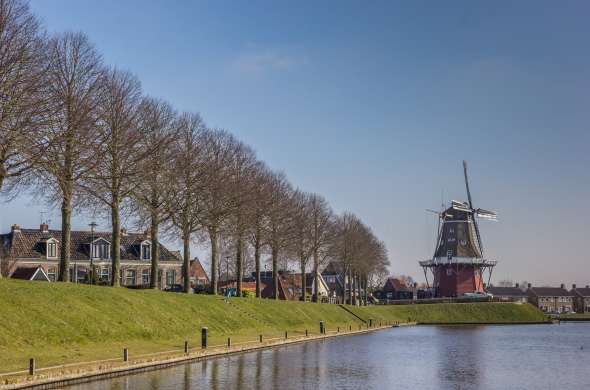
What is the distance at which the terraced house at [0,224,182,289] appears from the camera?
295 ft

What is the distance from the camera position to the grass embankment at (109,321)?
3931 centimetres

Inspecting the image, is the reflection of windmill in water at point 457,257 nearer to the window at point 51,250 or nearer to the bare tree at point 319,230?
the bare tree at point 319,230

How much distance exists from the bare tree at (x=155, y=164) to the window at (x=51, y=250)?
101 feet

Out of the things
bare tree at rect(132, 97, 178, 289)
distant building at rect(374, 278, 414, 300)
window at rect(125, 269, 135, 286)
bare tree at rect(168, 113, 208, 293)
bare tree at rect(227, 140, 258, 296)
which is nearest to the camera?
bare tree at rect(132, 97, 178, 289)

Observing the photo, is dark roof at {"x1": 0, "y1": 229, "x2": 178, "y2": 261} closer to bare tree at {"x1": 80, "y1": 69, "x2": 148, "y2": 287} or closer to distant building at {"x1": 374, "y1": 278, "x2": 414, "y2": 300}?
bare tree at {"x1": 80, "y1": 69, "x2": 148, "y2": 287}

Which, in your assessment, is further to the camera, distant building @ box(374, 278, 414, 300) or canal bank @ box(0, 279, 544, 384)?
distant building @ box(374, 278, 414, 300)

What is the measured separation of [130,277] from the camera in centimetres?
9950

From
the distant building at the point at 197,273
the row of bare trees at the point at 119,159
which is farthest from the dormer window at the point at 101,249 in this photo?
the distant building at the point at 197,273

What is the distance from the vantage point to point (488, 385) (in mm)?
38906

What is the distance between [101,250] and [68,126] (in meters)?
52.1

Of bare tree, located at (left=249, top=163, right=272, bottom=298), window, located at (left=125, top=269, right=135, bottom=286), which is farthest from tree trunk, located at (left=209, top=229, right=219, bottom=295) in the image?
window, located at (left=125, top=269, right=135, bottom=286)

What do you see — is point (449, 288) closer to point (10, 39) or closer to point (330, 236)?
point (330, 236)

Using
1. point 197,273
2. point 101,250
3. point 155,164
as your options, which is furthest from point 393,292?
point 155,164

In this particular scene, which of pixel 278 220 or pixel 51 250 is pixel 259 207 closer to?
pixel 278 220
